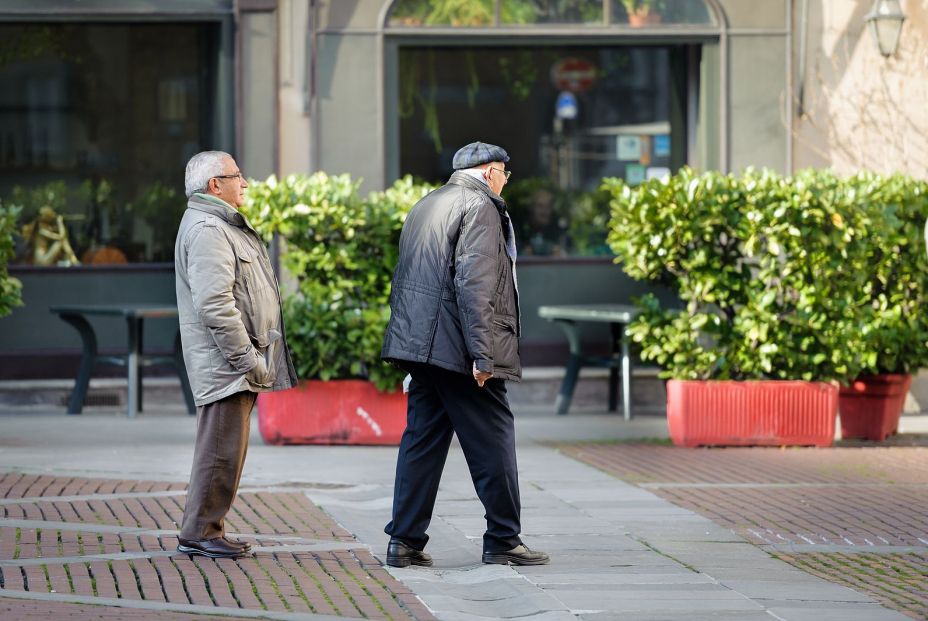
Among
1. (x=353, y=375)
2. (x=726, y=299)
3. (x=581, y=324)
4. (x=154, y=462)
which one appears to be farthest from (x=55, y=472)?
(x=581, y=324)

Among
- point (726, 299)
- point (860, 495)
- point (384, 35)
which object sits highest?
point (384, 35)

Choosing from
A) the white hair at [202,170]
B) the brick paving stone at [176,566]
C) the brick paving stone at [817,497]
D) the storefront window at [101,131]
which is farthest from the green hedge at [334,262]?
the white hair at [202,170]

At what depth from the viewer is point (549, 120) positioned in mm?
13820

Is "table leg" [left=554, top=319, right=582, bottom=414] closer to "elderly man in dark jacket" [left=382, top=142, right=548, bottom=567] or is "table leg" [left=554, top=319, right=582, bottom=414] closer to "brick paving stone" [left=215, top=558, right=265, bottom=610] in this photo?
"elderly man in dark jacket" [left=382, top=142, right=548, bottom=567]

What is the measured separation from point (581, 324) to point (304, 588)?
7.68 m

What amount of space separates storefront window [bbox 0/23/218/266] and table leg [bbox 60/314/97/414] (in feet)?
3.52

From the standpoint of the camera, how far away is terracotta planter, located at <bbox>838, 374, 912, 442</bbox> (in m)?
11.2

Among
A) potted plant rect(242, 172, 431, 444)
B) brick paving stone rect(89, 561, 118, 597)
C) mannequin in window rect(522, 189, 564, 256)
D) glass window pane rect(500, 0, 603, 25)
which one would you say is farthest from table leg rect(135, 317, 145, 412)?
brick paving stone rect(89, 561, 118, 597)

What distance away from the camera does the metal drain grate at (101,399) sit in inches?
506

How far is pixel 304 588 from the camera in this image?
6117mm

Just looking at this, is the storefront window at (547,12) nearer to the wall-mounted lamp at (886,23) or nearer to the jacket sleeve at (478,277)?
the wall-mounted lamp at (886,23)

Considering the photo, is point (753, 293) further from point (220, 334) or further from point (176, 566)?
point (176, 566)

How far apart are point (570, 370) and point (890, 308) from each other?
268 cm

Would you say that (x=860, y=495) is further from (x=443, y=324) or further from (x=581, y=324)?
(x=581, y=324)
